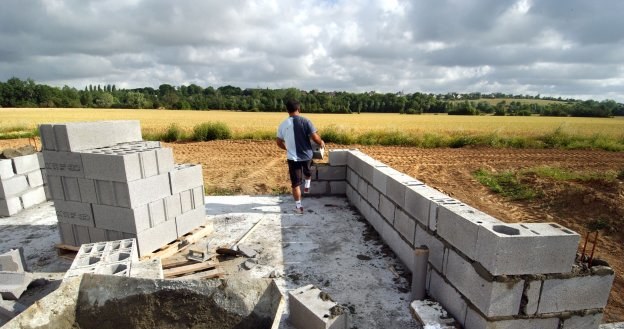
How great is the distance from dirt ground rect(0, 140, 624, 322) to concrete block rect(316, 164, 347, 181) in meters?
1.09

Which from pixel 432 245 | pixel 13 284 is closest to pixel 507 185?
pixel 432 245

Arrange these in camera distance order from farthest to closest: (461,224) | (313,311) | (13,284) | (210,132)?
(210,132), (13,284), (461,224), (313,311)

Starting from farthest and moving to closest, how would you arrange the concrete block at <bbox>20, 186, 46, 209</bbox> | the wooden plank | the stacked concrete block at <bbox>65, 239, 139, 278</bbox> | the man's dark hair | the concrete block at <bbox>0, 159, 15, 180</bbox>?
the concrete block at <bbox>20, 186, 46, 209</bbox>
the concrete block at <bbox>0, 159, 15, 180</bbox>
the man's dark hair
the wooden plank
the stacked concrete block at <bbox>65, 239, 139, 278</bbox>

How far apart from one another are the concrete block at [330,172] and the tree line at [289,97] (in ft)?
144

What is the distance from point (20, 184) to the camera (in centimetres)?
596

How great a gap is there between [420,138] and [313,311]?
52.2 feet

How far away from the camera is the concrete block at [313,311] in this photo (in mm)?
2633

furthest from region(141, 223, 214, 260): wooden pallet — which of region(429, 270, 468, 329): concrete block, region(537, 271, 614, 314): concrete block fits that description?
region(537, 271, 614, 314): concrete block

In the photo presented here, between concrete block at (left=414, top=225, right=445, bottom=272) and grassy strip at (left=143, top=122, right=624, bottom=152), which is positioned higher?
concrete block at (left=414, top=225, right=445, bottom=272)

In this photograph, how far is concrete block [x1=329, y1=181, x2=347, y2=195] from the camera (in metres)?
6.79

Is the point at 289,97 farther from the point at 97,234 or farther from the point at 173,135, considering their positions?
the point at 97,234

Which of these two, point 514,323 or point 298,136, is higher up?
point 298,136

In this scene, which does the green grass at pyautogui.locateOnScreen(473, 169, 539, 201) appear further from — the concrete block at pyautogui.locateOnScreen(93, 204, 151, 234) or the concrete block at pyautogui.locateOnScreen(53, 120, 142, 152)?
the concrete block at pyautogui.locateOnScreen(53, 120, 142, 152)

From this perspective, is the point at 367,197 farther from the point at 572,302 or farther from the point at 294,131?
the point at 572,302
